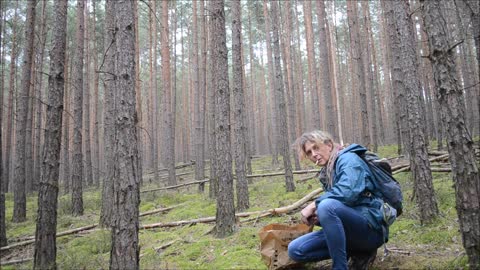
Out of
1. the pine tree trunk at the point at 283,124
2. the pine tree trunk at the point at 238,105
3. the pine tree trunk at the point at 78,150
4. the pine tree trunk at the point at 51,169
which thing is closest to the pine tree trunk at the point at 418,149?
the pine tree trunk at the point at 238,105

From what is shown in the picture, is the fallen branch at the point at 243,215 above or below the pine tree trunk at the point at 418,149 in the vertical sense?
below

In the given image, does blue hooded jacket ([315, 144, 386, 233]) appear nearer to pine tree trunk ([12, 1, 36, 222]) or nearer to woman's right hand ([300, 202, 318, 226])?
woman's right hand ([300, 202, 318, 226])

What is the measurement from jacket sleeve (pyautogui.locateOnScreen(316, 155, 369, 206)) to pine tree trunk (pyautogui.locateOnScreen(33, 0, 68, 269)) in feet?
13.5

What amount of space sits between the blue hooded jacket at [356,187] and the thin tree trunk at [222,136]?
2883mm

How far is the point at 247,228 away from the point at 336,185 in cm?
324

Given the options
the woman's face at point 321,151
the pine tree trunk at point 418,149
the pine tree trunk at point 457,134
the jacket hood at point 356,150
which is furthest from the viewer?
the pine tree trunk at point 418,149

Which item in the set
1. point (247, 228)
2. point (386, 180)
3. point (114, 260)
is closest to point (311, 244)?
point (386, 180)

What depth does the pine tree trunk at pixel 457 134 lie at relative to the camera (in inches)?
107

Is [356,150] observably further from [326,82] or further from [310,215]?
[326,82]

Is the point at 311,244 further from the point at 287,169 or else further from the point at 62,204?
the point at 62,204

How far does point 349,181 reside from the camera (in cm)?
288

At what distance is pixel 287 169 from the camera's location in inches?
366

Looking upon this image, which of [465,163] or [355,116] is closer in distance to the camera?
[465,163]

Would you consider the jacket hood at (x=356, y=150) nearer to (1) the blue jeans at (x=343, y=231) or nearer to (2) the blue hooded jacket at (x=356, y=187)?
(2) the blue hooded jacket at (x=356, y=187)
